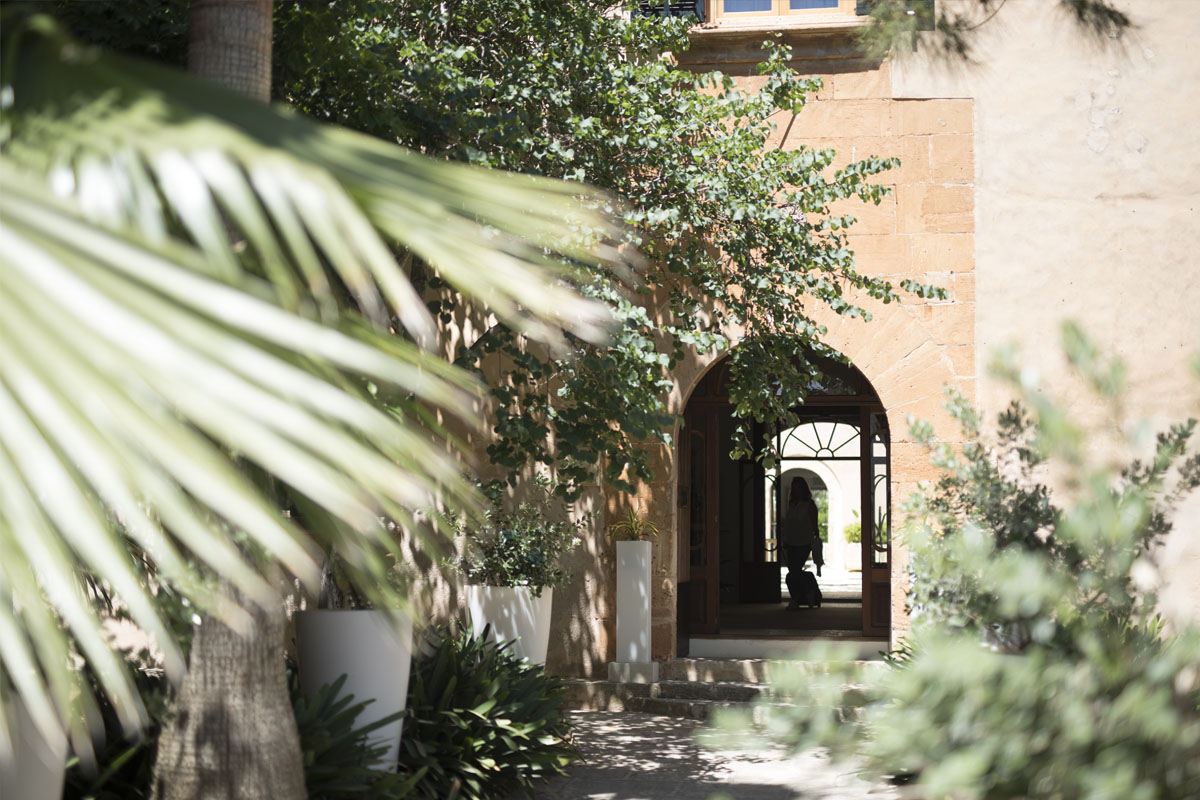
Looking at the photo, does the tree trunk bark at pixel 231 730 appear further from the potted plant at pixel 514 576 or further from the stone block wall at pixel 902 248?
the stone block wall at pixel 902 248

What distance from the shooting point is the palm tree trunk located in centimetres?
400

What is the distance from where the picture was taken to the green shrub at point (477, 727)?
18.3 ft

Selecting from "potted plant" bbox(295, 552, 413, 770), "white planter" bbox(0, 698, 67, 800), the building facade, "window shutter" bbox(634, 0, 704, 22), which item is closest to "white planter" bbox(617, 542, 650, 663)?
the building facade

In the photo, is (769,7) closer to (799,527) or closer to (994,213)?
(994,213)

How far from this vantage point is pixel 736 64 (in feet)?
30.3

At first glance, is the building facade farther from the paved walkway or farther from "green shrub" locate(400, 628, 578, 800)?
"green shrub" locate(400, 628, 578, 800)

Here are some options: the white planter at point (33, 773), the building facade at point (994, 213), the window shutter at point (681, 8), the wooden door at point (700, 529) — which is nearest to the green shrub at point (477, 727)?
the white planter at point (33, 773)

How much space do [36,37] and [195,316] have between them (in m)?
0.63

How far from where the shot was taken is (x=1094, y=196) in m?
8.66

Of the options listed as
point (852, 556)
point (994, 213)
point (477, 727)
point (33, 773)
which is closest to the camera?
point (33, 773)

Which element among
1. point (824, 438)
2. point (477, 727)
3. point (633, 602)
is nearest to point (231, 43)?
point (477, 727)

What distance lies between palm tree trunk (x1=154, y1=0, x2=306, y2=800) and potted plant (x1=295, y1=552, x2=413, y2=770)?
115 centimetres

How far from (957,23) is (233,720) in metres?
7.54

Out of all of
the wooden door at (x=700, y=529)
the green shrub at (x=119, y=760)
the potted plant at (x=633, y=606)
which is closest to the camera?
the green shrub at (x=119, y=760)
